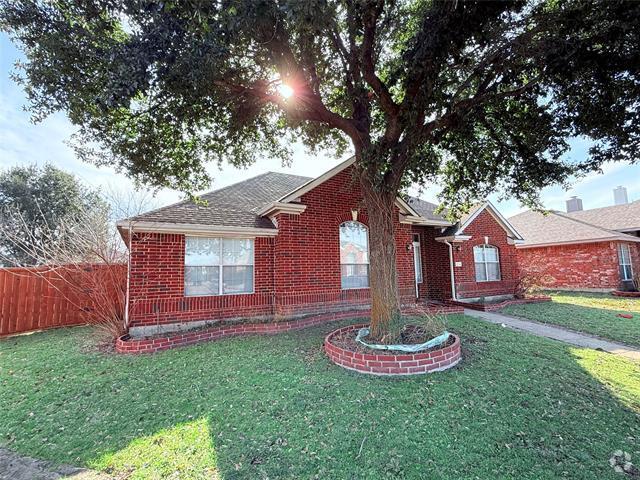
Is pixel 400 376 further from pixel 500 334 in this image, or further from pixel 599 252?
pixel 599 252

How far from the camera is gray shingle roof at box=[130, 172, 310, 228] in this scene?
8695 millimetres

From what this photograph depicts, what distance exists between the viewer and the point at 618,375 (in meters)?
5.26

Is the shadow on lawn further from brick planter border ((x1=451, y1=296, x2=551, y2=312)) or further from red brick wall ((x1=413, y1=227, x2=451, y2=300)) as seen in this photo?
red brick wall ((x1=413, y1=227, x2=451, y2=300))

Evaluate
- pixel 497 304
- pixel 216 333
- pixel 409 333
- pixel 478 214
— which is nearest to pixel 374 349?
pixel 409 333

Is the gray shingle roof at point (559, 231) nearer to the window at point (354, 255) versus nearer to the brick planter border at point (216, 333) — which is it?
the window at point (354, 255)

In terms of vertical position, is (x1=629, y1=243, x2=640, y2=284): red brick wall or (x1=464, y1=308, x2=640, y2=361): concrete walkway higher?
(x1=629, y1=243, x2=640, y2=284): red brick wall

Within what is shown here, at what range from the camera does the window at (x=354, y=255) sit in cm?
1052

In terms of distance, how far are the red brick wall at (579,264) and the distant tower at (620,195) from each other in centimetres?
962

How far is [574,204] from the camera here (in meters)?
26.1

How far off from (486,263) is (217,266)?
39.0 ft

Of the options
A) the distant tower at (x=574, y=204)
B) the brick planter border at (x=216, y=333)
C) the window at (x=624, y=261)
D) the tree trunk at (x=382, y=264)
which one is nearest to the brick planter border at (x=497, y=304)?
the brick planter border at (x=216, y=333)

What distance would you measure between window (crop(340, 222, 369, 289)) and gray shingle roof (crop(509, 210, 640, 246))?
12.4 metres

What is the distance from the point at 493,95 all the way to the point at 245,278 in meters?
8.08

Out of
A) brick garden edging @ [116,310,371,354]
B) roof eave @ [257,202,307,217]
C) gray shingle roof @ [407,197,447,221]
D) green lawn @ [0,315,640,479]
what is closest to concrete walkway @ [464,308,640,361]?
green lawn @ [0,315,640,479]
